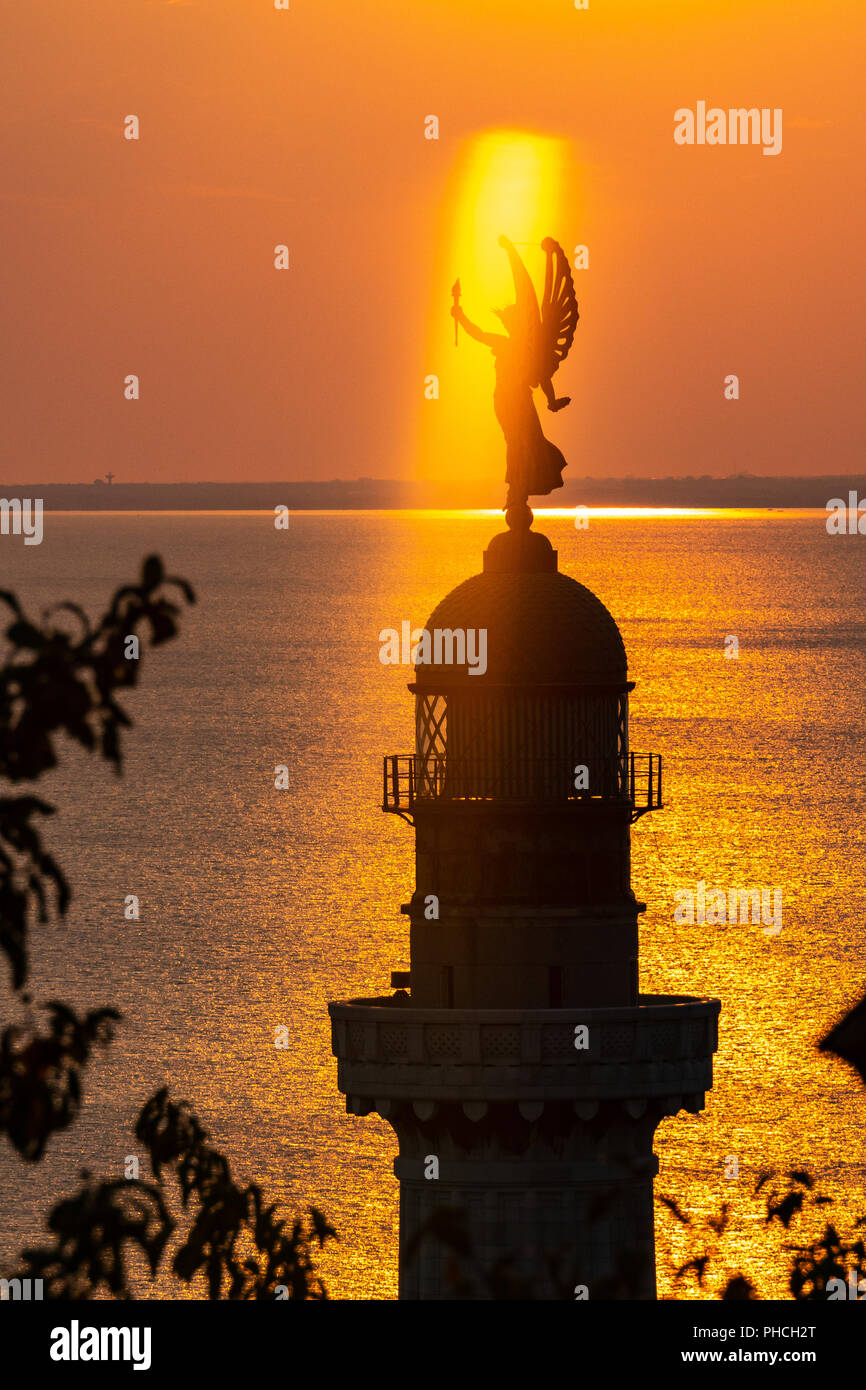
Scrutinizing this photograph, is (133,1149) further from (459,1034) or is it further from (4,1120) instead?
(4,1120)

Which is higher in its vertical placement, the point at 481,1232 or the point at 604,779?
the point at 604,779

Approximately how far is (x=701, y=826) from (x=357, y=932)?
49.1 meters

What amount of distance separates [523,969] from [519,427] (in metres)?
8.44

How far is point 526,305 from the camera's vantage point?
4109 centimetres

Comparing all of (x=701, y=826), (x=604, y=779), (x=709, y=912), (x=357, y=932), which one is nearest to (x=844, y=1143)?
(x=357, y=932)

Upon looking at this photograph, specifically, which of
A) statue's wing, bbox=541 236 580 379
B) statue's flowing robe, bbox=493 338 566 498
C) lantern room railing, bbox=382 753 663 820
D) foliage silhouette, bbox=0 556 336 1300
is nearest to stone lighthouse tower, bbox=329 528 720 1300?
lantern room railing, bbox=382 753 663 820

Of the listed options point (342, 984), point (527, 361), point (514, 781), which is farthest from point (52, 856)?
point (342, 984)

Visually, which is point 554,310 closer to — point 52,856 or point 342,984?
point 52,856

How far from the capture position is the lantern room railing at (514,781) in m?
38.8

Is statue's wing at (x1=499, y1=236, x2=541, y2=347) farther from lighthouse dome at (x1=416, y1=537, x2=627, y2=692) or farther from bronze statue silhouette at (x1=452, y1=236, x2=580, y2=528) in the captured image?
lighthouse dome at (x1=416, y1=537, x2=627, y2=692)

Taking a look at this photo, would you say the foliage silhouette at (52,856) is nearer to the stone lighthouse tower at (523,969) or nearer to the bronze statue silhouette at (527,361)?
the stone lighthouse tower at (523,969)

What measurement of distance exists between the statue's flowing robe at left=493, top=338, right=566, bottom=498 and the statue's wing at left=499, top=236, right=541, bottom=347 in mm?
235

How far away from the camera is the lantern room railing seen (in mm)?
38844

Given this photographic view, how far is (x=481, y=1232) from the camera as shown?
37500mm
